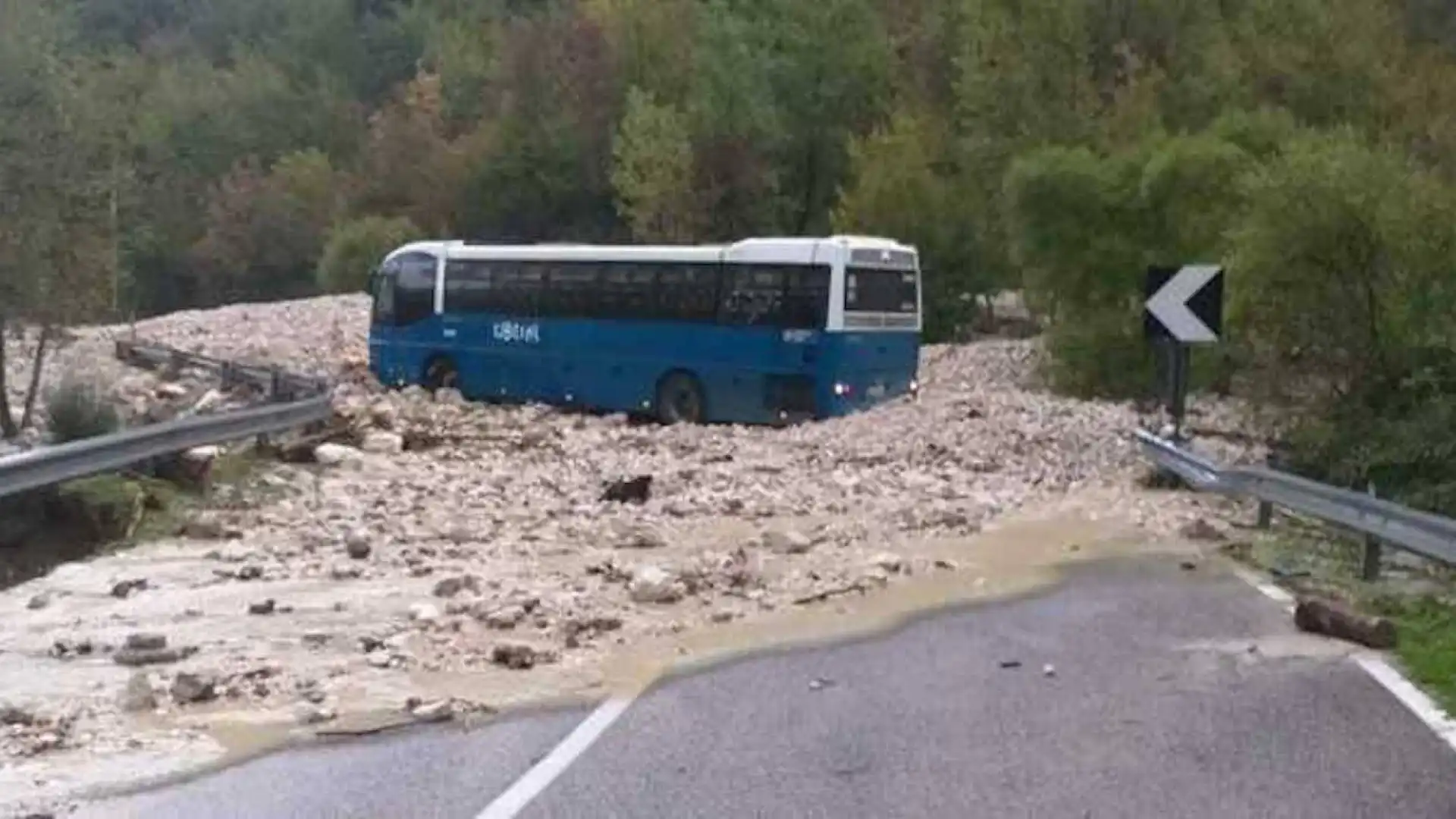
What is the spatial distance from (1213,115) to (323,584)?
32.6m

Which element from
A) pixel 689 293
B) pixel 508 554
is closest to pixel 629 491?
pixel 508 554

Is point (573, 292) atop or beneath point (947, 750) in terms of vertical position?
atop

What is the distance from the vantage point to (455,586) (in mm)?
14758

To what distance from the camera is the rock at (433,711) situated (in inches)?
407

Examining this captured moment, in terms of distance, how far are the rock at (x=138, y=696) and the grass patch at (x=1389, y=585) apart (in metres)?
6.27

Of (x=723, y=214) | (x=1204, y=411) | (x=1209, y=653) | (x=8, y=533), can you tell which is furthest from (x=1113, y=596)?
(x=723, y=214)

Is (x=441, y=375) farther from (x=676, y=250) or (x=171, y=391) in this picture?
(x=676, y=250)

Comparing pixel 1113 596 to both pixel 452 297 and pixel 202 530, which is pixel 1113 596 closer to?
pixel 202 530

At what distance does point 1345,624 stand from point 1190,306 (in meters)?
9.19

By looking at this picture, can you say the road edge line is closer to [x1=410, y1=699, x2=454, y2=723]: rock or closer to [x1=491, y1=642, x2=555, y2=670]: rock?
[x1=491, y1=642, x2=555, y2=670]: rock

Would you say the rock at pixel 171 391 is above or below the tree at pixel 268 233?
below

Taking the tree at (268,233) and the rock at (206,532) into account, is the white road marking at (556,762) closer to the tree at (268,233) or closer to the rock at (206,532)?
the rock at (206,532)

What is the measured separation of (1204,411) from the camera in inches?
1200

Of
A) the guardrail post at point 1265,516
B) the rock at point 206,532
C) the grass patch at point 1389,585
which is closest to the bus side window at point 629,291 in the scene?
the rock at point 206,532
